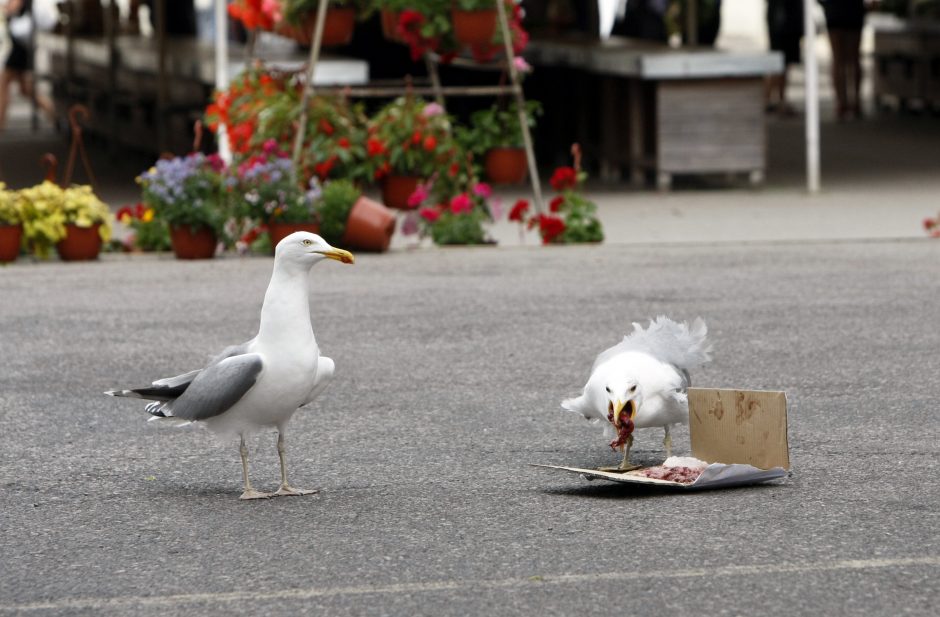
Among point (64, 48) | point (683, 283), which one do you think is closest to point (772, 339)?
point (683, 283)

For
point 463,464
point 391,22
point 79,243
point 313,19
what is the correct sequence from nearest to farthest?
point 463,464 → point 79,243 → point 313,19 → point 391,22

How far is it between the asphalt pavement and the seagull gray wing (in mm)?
276

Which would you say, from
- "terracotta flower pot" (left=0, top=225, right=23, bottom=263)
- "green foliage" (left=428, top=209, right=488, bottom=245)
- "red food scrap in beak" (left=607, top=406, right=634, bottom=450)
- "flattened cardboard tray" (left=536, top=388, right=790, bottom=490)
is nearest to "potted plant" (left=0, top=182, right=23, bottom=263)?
"terracotta flower pot" (left=0, top=225, right=23, bottom=263)

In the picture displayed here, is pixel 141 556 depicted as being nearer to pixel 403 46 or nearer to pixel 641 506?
pixel 641 506

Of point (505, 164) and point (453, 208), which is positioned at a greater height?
point (505, 164)

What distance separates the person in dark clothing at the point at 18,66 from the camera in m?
22.2

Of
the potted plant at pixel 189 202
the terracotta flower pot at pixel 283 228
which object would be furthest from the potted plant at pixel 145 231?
the terracotta flower pot at pixel 283 228

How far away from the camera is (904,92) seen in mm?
22859

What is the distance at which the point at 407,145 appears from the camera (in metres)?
11.9

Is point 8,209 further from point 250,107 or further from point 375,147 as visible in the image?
point 375,147

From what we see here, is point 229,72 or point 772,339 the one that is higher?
point 229,72

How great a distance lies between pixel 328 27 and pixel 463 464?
7.18 m

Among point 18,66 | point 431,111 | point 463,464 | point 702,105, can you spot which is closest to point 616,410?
point 463,464

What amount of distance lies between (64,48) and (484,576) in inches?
839
